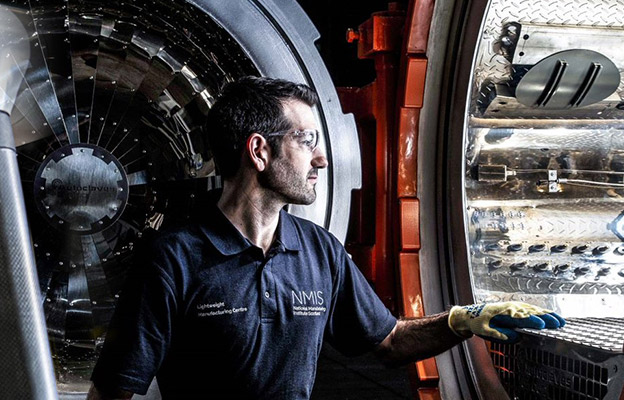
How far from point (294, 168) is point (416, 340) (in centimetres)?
52

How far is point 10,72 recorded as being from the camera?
1.30 meters

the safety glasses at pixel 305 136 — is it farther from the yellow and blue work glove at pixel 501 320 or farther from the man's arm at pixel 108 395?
the man's arm at pixel 108 395

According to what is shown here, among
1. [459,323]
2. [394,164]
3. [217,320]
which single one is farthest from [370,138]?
[217,320]

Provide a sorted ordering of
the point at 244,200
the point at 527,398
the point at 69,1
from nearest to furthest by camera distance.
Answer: the point at 244,200
the point at 527,398
the point at 69,1

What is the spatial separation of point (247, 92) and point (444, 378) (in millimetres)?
1147

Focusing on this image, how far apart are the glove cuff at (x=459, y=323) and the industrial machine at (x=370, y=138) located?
8.9 inches

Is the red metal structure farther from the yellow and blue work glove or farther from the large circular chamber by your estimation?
the yellow and blue work glove

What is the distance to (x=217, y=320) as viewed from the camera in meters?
1.85

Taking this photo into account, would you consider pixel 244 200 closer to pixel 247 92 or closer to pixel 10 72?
pixel 247 92

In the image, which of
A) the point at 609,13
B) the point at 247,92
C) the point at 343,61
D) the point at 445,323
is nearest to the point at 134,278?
the point at 247,92

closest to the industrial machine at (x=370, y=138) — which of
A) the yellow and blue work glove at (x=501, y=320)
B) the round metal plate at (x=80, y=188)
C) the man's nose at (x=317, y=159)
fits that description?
the round metal plate at (x=80, y=188)

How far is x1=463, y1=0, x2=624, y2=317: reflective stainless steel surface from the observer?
2.85 m

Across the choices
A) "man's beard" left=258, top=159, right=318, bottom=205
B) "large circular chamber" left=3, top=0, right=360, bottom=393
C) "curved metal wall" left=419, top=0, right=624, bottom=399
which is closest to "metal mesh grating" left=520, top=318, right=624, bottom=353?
"curved metal wall" left=419, top=0, right=624, bottom=399

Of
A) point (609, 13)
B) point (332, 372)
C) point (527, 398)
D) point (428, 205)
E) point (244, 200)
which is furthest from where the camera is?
point (332, 372)
